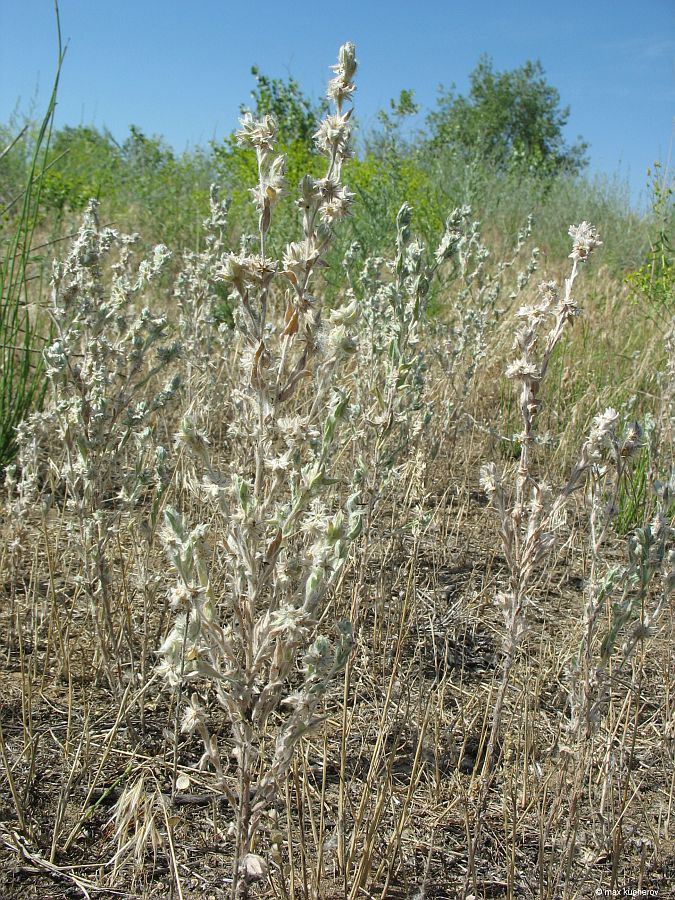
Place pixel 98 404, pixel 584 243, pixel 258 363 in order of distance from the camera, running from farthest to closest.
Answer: pixel 98 404
pixel 584 243
pixel 258 363

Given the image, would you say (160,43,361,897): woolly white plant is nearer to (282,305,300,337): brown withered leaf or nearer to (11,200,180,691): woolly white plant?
(282,305,300,337): brown withered leaf

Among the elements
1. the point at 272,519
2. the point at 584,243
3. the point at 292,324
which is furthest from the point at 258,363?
the point at 584,243

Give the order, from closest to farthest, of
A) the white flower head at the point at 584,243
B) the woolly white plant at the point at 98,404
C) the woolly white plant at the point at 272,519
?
the woolly white plant at the point at 272,519
the white flower head at the point at 584,243
the woolly white plant at the point at 98,404

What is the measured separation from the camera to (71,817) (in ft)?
6.15

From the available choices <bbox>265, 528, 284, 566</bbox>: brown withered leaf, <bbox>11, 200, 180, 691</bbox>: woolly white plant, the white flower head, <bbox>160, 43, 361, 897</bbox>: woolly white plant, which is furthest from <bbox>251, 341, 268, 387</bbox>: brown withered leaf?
the white flower head

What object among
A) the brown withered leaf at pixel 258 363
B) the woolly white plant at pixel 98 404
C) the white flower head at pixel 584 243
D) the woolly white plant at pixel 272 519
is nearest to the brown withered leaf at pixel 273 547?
the woolly white plant at pixel 272 519

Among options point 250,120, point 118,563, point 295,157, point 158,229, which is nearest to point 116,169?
point 158,229

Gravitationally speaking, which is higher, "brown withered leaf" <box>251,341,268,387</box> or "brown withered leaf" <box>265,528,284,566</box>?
"brown withered leaf" <box>251,341,268,387</box>

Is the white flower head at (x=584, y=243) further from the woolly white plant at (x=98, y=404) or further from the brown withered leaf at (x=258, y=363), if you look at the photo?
the woolly white plant at (x=98, y=404)

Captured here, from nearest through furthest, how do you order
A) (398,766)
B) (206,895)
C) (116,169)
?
(206,895) → (398,766) → (116,169)

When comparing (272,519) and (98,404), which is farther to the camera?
(98,404)

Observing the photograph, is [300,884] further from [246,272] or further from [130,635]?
[246,272]

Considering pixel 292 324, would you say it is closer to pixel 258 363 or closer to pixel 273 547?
pixel 258 363

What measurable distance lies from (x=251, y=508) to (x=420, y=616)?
1.73m
